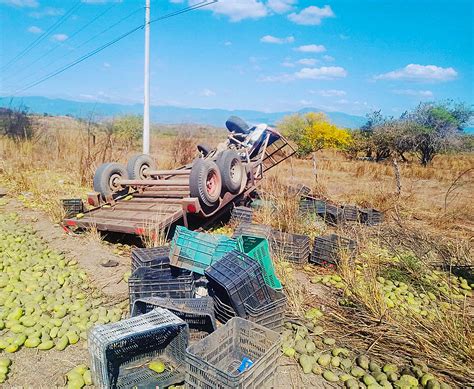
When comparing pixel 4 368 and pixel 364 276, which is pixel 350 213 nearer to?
pixel 364 276

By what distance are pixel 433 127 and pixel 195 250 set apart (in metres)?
24.2

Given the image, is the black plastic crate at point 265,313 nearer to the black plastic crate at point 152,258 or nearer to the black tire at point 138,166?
the black plastic crate at point 152,258

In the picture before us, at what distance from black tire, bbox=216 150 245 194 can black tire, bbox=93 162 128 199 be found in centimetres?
200

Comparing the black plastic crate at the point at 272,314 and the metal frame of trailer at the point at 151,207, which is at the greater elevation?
the metal frame of trailer at the point at 151,207

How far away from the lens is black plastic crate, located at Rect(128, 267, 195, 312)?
3.33m

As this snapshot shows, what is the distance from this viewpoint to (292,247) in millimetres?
4957

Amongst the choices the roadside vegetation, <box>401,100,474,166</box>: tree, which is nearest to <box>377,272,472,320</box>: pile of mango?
the roadside vegetation

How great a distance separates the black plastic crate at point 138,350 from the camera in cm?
226

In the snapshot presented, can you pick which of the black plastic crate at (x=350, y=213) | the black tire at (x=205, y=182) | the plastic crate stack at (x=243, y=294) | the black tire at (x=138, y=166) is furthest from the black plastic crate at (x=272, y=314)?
the black tire at (x=138, y=166)

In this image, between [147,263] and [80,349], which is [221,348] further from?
[147,263]

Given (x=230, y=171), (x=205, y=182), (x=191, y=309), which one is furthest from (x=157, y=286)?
(x=230, y=171)

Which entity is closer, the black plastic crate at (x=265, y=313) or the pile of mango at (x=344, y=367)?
the pile of mango at (x=344, y=367)

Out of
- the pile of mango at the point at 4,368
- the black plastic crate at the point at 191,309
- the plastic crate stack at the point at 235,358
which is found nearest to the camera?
the plastic crate stack at the point at 235,358

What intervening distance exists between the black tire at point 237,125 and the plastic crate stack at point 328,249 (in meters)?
4.36
